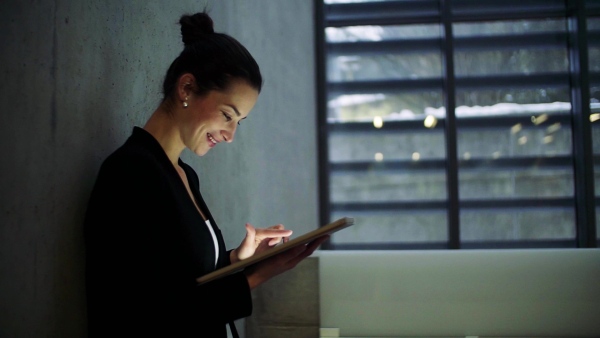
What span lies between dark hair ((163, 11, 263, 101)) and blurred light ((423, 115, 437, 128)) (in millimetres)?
3350

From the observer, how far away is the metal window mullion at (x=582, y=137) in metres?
4.39

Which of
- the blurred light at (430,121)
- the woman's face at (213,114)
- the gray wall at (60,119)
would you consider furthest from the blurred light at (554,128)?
the woman's face at (213,114)

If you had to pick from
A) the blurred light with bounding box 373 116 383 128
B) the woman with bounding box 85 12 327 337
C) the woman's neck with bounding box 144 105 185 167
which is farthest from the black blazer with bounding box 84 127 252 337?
the blurred light with bounding box 373 116 383 128

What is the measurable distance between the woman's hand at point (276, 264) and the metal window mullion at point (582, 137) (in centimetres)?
383

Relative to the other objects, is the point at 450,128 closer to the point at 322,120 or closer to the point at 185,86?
the point at 322,120

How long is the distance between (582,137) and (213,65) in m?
3.88

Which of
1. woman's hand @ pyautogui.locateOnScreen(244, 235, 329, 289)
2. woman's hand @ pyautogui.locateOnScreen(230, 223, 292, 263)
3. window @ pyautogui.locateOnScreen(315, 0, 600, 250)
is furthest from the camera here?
window @ pyautogui.locateOnScreen(315, 0, 600, 250)

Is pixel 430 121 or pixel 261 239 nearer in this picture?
pixel 261 239

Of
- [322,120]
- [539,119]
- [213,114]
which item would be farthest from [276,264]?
[539,119]

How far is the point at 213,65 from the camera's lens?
1.37 meters

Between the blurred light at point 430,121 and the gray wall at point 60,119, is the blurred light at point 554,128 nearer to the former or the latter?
the blurred light at point 430,121

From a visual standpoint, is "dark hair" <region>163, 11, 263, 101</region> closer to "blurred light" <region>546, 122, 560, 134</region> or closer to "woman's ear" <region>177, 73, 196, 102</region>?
"woman's ear" <region>177, 73, 196, 102</region>

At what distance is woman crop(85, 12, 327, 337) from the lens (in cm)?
110

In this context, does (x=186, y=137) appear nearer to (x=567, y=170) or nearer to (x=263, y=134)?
(x=263, y=134)
